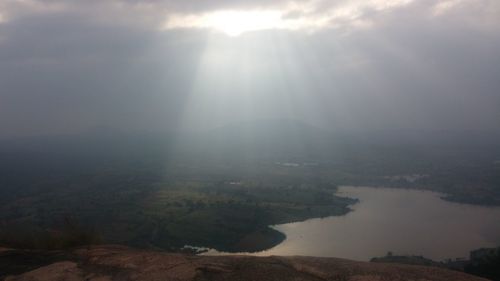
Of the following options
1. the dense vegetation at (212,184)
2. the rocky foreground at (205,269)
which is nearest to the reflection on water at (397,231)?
the dense vegetation at (212,184)

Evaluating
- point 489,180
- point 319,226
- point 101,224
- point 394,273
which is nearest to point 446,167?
point 489,180

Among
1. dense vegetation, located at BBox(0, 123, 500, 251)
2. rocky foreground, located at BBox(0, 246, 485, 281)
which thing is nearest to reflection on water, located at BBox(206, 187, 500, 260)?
dense vegetation, located at BBox(0, 123, 500, 251)

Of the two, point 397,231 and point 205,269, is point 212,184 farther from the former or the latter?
point 205,269

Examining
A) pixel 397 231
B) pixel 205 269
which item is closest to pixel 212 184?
pixel 397 231

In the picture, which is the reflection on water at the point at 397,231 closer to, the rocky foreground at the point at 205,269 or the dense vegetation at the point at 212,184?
the dense vegetation at the point at 212,184

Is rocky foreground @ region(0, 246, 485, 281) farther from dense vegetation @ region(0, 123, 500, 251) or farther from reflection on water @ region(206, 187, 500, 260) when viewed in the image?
reflection on water @ region(206, 187, 500, 260)

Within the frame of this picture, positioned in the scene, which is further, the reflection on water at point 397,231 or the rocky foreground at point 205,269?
the reflection on water at point 397,231
